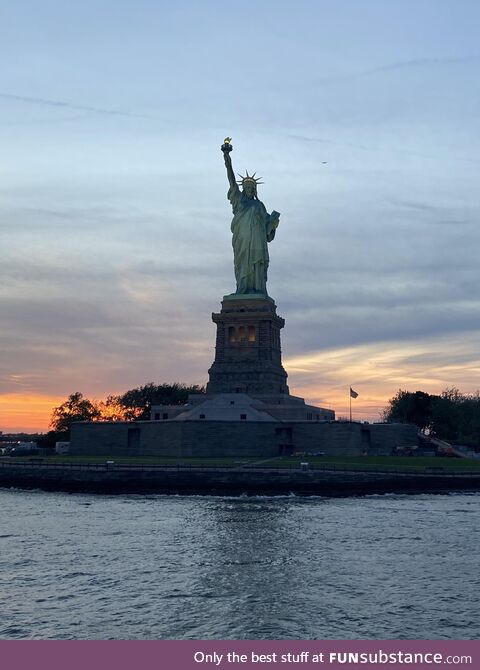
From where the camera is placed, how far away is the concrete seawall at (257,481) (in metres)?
78.6

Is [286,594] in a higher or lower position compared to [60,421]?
lower

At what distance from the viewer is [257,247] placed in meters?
118

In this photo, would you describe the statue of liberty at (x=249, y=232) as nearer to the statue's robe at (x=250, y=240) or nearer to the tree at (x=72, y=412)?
the statue's robe at (x=250, y=240)

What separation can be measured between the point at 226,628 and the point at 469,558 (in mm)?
20040

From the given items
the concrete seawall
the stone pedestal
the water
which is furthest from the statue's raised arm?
the water

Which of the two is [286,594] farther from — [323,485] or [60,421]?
[60,421]

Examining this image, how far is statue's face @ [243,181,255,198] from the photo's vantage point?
11956cm

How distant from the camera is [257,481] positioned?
259 feet

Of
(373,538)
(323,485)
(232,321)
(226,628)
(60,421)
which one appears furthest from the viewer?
(60,421)

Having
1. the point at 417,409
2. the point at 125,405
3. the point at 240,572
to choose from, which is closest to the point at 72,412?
the point at 125,405

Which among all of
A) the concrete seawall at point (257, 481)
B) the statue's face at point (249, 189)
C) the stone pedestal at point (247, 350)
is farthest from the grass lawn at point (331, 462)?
the statue's face at point (249, 189)

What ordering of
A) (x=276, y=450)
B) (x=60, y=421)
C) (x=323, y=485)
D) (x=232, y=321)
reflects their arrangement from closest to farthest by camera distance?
(x=323, y=485), (x=276, y=450), (x=232, y=321), (x=60, y=421)

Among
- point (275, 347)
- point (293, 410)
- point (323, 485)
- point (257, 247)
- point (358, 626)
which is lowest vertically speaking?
point (358, 626)

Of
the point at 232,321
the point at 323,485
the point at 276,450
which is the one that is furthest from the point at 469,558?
the point at 232,321
